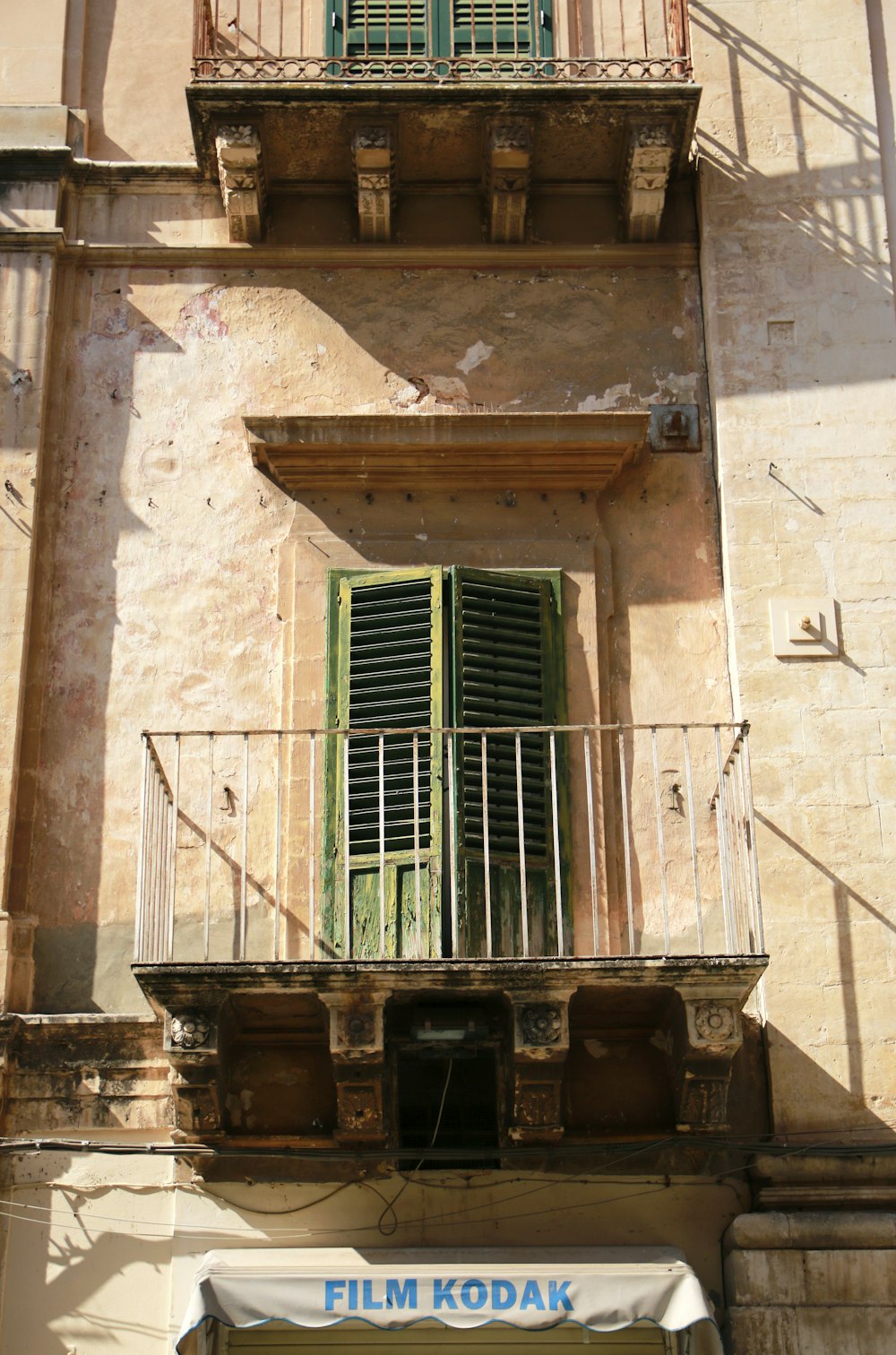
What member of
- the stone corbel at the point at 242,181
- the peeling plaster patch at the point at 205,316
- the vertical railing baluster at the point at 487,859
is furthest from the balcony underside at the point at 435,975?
the stone corbel at the point at 242,181

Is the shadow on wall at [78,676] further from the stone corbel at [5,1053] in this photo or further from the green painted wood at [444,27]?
the green painted wood at [444,27]

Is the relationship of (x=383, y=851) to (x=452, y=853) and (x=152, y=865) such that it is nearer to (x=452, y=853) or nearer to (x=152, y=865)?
(x=452, y=853)

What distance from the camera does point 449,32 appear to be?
412 inches

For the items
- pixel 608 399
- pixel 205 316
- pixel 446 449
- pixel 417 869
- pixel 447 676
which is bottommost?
pixel 417 869

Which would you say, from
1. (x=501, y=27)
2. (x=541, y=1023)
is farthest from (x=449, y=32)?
(x=541, y=1023)

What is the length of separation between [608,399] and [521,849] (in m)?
2.83

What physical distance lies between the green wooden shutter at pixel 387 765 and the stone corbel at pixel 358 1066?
348 millimetres

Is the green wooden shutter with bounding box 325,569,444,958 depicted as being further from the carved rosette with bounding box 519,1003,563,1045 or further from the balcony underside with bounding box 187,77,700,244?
the balcony underside with bounding box 187,77,700,244

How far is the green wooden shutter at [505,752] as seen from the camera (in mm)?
8602

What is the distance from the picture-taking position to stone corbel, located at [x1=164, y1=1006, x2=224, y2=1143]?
7.89 meters

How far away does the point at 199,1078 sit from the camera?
8.04 meters

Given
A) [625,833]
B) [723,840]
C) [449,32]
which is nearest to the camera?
[723,840]

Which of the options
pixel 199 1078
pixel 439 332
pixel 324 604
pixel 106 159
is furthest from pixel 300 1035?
pixel 106 159

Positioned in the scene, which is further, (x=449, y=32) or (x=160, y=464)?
(x=449, y=32)
